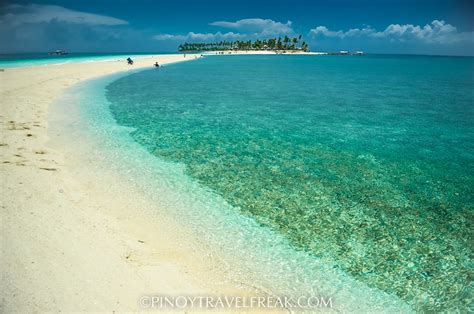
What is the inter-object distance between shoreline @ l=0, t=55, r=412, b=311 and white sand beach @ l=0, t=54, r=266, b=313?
2 centimetres

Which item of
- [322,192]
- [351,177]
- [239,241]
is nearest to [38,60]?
[351,177]

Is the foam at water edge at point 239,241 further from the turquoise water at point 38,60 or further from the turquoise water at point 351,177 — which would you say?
the turquoise water at point 38,60

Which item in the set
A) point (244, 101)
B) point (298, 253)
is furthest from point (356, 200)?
point (244, 101)

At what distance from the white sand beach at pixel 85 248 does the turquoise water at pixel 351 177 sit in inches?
85.7

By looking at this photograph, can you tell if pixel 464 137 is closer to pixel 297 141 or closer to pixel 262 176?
pixel 297 141

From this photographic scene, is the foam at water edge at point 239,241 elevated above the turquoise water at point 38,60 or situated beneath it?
situated beneath

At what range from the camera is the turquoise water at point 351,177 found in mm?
5996

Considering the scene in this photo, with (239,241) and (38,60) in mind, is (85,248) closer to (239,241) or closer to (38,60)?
(239,241)

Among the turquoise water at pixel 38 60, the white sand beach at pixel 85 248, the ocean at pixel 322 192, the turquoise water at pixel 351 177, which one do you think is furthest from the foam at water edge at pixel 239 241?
the turquoise water at pixel 38 60

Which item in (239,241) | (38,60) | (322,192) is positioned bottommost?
(239,241)

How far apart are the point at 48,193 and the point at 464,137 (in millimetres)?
18596

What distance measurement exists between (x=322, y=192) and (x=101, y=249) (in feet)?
19.9

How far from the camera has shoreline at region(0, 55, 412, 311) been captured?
4746mm

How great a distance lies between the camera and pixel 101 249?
5.75 m
